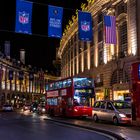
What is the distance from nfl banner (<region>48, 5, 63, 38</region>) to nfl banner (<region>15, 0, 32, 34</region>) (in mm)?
1543

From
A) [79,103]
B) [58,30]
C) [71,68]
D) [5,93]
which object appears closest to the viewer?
[58,30]

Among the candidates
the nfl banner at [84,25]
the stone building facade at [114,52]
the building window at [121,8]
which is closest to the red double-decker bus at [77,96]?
the stone building facade at [114,52]

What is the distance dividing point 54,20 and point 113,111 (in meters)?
8.04

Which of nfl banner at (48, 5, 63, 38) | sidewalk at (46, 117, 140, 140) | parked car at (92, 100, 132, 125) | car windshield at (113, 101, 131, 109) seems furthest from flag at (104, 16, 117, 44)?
sidewalk at (46, 117, 140, 140)

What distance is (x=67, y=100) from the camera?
39250mm

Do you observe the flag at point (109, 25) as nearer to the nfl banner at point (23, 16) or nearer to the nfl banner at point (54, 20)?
the nfl banner at point (54, 20)

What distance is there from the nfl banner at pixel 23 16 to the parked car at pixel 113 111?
813 cm

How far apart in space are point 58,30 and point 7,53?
373ft

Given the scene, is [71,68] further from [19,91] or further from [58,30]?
[19,91]

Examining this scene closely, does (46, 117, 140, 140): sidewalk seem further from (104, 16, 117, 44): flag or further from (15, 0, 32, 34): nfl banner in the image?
(104, 16, 117, 44): flag

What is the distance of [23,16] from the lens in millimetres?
29234

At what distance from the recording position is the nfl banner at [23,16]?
2876 cm

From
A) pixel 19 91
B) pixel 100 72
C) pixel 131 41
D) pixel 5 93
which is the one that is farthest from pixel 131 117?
pixel 19 91

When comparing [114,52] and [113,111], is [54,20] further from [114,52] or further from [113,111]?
[114,52]
